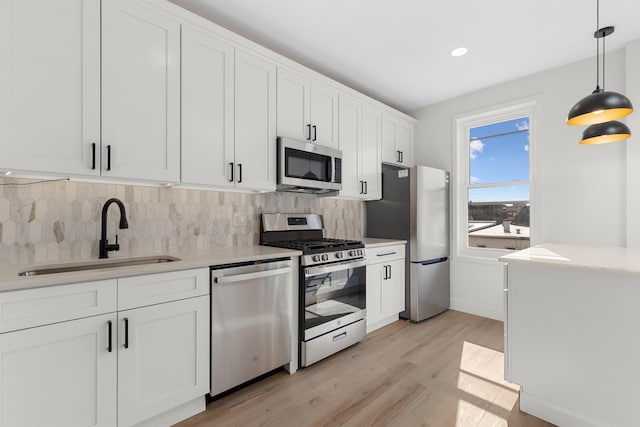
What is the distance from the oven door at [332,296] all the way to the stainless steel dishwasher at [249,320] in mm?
175

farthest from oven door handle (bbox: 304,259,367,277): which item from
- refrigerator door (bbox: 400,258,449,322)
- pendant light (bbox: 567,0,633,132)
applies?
pendant light (bbox: 567,0,633,132)

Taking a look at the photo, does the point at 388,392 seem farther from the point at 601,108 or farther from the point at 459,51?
the point at 459,51

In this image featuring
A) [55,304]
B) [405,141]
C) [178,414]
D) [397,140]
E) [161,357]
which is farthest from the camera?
[405,141]

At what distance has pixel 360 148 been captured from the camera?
3359 mm

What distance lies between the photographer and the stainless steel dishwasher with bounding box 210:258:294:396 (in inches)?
72.6

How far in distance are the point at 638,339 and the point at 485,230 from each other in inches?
92.3

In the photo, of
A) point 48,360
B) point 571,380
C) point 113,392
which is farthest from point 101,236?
point 571,380

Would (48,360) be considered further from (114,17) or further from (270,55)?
(270,55)

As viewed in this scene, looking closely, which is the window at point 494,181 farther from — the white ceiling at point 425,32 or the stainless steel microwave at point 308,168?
the stainless steel microwave at point 308,168

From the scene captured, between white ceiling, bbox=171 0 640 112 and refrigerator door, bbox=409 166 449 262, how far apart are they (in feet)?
3.72

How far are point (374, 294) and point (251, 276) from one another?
1.58 m

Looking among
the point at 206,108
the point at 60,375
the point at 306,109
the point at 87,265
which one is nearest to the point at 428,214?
the point at 306,109

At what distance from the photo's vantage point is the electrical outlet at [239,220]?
2596 mm

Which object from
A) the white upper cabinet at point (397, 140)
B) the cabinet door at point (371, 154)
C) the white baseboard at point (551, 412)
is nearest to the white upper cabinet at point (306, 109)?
the cabinet door at point (371, 154)
